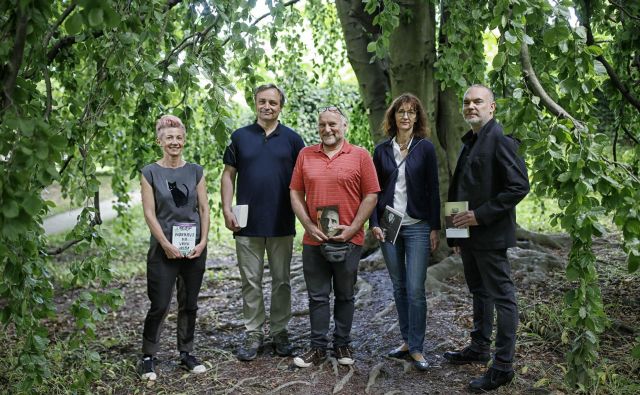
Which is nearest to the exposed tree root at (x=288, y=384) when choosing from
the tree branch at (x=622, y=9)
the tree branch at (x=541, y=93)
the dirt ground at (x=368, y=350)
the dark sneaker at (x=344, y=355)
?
the dirt ground at (x=368, y=350)

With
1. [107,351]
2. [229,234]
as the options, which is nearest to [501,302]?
[107,351]

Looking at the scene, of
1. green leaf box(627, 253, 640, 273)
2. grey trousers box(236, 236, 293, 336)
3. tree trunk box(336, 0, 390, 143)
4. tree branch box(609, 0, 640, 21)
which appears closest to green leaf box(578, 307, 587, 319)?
green leaf box(627, 253, 640, 273)

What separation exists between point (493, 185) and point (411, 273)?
0.69m

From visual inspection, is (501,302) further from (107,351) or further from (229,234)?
(229,234)

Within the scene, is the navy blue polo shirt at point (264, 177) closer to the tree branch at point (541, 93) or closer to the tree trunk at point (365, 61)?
the tree branch at point (541, 93)

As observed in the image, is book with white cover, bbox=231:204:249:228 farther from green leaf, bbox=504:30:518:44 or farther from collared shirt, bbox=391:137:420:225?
green leaf, bbox=504:30:518:44

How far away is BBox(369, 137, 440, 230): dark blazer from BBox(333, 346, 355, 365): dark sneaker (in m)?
0.78

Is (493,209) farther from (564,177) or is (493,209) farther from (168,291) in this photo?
(168,291)

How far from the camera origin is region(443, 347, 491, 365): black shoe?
3.48m

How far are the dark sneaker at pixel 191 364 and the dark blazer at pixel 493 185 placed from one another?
1758 millimetres

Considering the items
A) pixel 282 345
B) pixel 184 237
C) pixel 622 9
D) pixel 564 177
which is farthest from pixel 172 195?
pixel 622 9

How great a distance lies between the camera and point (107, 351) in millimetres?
4195

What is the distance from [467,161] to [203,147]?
450 centimetres

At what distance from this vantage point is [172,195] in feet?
11.1
